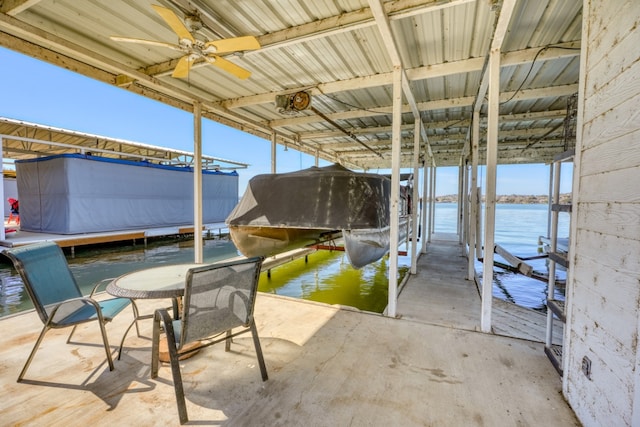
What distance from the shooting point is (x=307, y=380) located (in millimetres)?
1867

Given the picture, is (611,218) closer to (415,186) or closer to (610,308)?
(610,308)

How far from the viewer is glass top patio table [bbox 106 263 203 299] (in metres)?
1.71

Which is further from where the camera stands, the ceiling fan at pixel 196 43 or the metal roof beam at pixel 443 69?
the metal roof beam at pixel 443 69

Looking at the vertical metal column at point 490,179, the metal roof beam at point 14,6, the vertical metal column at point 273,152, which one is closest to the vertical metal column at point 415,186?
the vertical metal column at point 490,179

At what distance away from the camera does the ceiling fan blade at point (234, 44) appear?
2533 mm

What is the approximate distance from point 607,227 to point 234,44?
3119 millimetres

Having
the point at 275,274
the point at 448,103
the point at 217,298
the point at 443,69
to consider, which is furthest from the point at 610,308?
the point at 275,274

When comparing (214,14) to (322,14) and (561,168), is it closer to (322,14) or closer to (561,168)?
(322,14)

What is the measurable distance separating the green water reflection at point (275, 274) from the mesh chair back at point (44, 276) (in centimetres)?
272

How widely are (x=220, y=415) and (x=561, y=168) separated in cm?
294

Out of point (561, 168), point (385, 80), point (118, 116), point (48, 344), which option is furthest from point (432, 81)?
point (118, 116)

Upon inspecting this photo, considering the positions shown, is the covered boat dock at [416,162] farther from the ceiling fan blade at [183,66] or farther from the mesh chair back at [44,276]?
the mesh chair back at [44,276]

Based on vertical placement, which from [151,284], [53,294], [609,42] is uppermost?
[609,42]

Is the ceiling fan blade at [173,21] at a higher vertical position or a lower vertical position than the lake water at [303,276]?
higher
